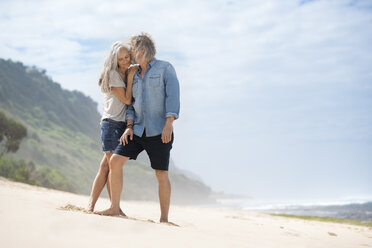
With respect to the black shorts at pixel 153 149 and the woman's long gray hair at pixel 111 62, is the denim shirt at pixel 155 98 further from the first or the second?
the woman's long gray hair at pixel 111 62

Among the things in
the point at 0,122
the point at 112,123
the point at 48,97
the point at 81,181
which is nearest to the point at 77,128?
the point at 48,97

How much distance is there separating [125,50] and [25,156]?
1909 inches

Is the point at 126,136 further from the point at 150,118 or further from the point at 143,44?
the point at 143,44

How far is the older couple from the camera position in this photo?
4117 mm

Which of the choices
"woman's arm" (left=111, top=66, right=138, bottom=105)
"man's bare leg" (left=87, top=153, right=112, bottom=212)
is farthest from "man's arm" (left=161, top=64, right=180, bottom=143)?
"man's bare leg" (left=87, top=153, right=112, bottom=212)

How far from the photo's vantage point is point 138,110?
13.7ft

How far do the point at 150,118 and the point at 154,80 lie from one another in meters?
0.42

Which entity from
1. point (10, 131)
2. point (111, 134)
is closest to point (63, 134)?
point (10, 131)

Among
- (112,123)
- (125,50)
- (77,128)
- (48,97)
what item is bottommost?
(112,123)

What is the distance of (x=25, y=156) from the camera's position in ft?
158

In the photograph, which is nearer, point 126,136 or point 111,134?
point 126,136

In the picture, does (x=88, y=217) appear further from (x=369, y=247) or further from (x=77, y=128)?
(x=77, y=128)

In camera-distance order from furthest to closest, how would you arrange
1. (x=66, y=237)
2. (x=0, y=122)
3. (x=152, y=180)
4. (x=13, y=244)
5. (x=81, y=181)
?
(x=152, y=180)
(x=81, y=181)
(x=0, y=122)
(x=66, y=237)
(x=13, y=244)

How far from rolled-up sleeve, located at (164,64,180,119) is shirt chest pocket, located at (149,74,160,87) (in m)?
0.09
